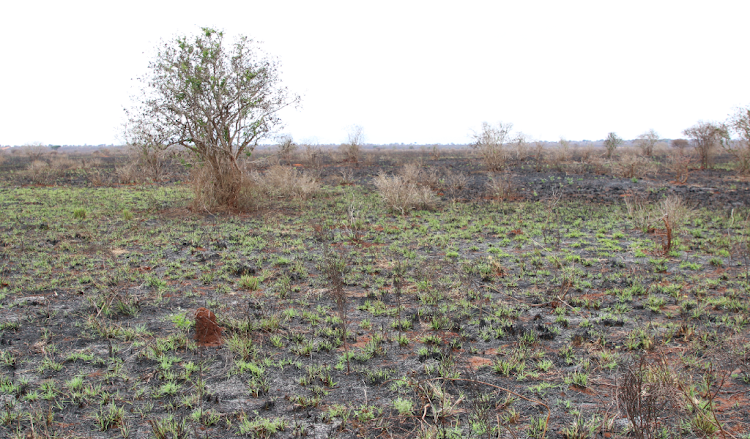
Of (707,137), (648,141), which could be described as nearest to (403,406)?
(707,137)

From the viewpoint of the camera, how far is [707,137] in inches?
962

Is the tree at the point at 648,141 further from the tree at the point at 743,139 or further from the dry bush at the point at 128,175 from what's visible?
the dry bush at the point at 128,175

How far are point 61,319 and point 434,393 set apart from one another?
4.24m

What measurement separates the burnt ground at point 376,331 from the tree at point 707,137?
17907 mm

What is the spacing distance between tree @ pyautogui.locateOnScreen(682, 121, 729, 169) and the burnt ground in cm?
1791

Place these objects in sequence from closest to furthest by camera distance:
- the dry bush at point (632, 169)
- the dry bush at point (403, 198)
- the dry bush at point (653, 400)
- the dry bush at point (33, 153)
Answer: the dry bush at point (653, 400) → the dry bush at point (403, 198) → the dry bush at point (632, 169) → the dry bush at point (33, 153)

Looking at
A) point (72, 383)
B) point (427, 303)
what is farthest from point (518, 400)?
point (72, 383)

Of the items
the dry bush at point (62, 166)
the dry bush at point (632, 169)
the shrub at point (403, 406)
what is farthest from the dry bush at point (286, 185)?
the dry bush at point (62, 166)

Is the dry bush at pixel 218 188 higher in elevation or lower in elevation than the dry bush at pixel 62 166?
lower

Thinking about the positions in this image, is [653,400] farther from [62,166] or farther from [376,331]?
[62,166]

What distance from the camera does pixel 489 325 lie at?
4855 millimetres

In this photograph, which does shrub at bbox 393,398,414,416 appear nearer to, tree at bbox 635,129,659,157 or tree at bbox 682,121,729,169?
tree at bbox 682,121,729,169

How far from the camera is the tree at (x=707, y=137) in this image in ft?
78.7

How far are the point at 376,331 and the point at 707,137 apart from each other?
27.4m
